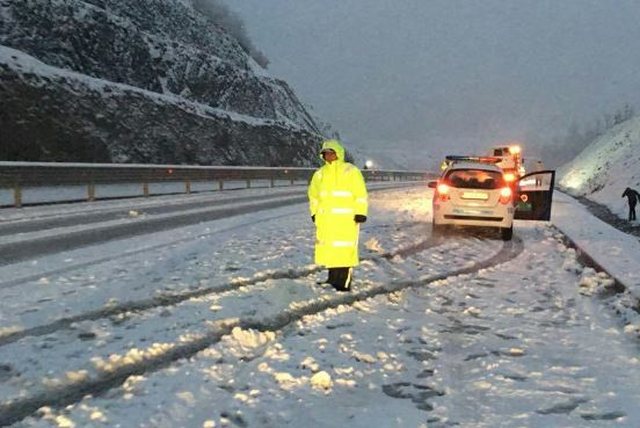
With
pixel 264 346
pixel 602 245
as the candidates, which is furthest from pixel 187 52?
pixel 264 346

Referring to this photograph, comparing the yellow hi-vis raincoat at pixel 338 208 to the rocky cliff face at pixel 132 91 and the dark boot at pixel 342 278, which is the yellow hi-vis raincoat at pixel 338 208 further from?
the rocky cliff face at pixel 132 91

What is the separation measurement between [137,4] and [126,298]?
54648 mm

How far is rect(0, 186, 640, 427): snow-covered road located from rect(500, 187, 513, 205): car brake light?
11.6 feet

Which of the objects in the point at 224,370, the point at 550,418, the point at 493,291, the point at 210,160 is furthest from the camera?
the point at 210,160

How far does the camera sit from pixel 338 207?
7.20 metres

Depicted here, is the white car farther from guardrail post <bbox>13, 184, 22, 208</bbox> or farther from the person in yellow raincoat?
guardrail post <bbox>13, 184, 22, 208</bbox>

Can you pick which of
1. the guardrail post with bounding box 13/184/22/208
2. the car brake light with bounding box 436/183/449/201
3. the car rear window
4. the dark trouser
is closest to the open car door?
the car rear window

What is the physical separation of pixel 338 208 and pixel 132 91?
37.9 m

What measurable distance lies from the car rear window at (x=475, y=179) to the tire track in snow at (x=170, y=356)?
5472 mm

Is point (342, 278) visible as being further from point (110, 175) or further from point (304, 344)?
point (110, 175)

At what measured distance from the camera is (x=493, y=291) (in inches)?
309

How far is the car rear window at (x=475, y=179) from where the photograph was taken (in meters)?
13.2

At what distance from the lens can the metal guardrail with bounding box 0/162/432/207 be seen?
19703 millimetres

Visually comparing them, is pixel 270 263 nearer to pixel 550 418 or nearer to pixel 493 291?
pixel 493 291
